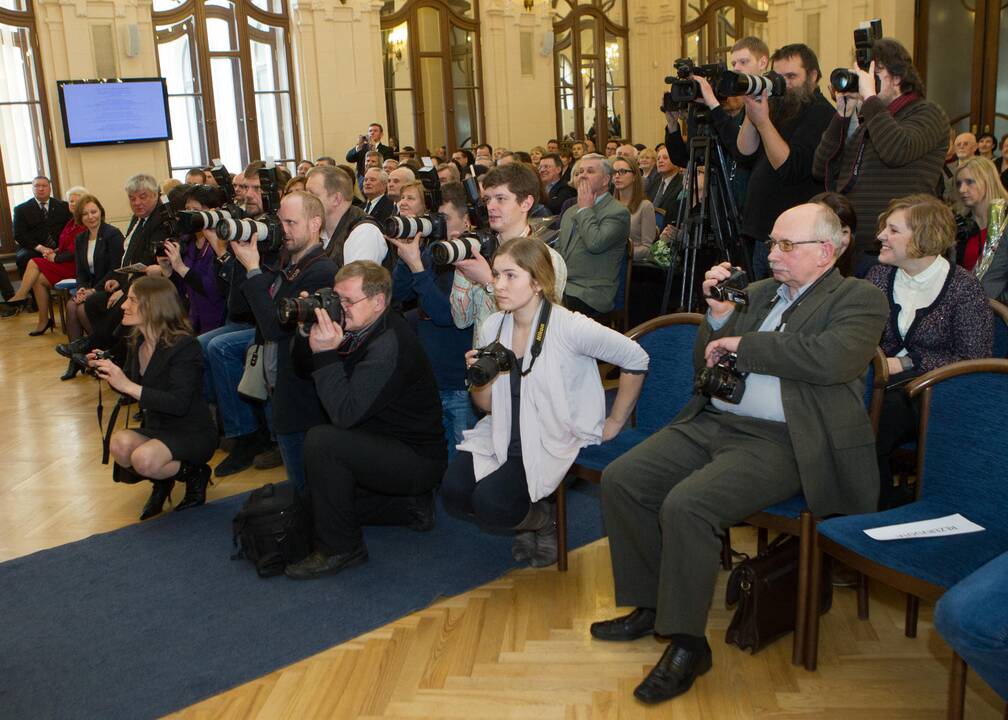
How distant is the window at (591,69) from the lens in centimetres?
1390

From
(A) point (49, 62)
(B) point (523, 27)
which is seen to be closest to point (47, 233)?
(A) point (49, 62)

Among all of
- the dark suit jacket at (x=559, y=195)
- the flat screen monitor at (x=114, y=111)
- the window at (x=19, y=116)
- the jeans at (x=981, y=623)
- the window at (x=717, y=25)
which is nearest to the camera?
the jeans at (x=981, y=623)

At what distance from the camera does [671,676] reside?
2457 mm

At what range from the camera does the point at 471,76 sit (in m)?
13.1

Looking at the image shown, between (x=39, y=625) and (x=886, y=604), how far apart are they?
260 centimetres

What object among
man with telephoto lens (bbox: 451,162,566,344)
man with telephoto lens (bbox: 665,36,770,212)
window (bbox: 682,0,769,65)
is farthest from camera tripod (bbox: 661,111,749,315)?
window (bbox: 682,0,769,65)

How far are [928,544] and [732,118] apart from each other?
7.60 ft

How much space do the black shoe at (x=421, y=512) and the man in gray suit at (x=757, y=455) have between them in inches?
42.0

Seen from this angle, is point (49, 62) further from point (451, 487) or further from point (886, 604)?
point (886, 604)

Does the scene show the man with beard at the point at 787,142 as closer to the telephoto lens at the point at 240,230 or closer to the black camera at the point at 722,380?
the black camera at the point at 722,380

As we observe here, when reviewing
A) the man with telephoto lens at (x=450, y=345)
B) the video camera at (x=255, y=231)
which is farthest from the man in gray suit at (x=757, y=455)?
the video camera at (x=255, y=231)

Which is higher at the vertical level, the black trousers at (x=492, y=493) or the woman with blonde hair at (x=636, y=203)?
the woman with blonde hair at (x=636, y=203)

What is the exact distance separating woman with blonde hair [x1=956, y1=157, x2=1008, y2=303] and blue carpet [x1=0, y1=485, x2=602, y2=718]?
1.86 meters

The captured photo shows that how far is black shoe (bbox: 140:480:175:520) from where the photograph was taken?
3.97m
